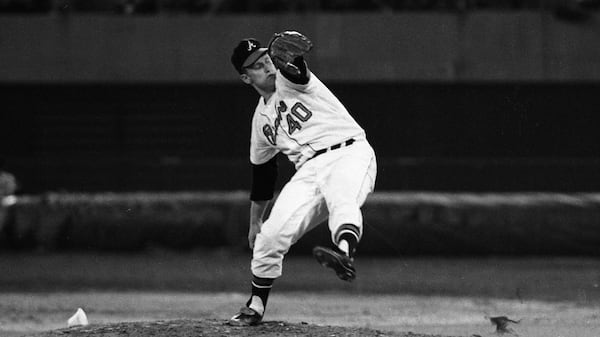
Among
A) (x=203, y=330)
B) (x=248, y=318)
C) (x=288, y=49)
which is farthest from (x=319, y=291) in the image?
(x=288, y=49)

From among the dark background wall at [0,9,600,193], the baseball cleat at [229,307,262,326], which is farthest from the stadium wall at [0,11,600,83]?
the baseball cleat at [229,307,262,326]

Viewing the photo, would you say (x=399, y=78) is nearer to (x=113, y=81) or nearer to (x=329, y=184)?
(x=113, y=81)

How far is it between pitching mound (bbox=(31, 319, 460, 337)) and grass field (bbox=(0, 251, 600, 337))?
5.79ft

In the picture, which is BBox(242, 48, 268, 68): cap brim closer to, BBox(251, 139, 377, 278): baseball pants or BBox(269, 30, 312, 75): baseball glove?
BBox(269, 30, 312, 75): baseball glove

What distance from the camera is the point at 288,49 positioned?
5.99m

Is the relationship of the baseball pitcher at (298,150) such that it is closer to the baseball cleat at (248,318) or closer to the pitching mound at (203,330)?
the baseball cleat at (248,318)

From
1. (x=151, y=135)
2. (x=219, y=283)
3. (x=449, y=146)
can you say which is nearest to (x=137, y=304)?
(x=219, y=283)

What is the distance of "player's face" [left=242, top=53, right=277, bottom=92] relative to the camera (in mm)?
6273

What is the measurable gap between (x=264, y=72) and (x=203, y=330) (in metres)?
1.69

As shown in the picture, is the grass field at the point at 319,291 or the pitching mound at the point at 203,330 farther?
the grass field at the point at 319,291

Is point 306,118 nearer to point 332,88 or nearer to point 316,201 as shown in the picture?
point 316,201

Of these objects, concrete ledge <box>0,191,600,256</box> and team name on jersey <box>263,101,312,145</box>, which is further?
concrete ledge <box>0,191,600,256</box>

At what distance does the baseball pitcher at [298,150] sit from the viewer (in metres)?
5.93

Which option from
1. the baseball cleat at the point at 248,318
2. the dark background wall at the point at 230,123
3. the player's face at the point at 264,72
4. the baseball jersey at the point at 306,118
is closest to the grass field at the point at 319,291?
the dark background wall at the point at 230,123
